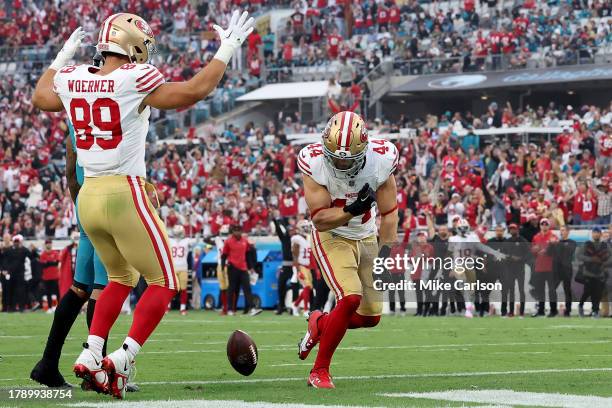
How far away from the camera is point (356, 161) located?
787 centimetres

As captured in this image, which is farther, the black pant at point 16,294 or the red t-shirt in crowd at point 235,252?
the black pant at point 16,294

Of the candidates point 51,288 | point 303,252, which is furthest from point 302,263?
point 51,288

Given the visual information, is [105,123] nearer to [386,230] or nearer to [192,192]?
[386,230]

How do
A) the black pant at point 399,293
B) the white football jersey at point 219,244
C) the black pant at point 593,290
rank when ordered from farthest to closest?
the white football jersey at point 219,244 < the black pant at point 399,293 < the black pant at point 593,290

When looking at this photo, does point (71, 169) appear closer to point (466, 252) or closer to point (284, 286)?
point (466, 252)

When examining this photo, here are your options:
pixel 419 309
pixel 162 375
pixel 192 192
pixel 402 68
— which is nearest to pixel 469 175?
pixel 419 309

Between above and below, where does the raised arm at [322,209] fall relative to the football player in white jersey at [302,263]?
above

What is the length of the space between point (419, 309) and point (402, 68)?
13.8 meters

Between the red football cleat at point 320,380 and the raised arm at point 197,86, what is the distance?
1.89 m

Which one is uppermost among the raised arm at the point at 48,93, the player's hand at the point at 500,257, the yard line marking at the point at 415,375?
the raised arm at the point at 48,93

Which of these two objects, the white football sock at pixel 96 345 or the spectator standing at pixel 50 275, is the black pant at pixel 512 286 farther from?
the white football sock at pixel 96 345

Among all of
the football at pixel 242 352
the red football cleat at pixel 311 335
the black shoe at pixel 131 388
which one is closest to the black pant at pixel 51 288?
the red football cleat at pixel 311 335

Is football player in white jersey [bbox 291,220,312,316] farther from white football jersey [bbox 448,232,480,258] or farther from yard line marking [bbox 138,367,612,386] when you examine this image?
yard line marking [bbox 138,367,612,386]

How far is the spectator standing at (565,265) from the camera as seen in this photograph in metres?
18.7
